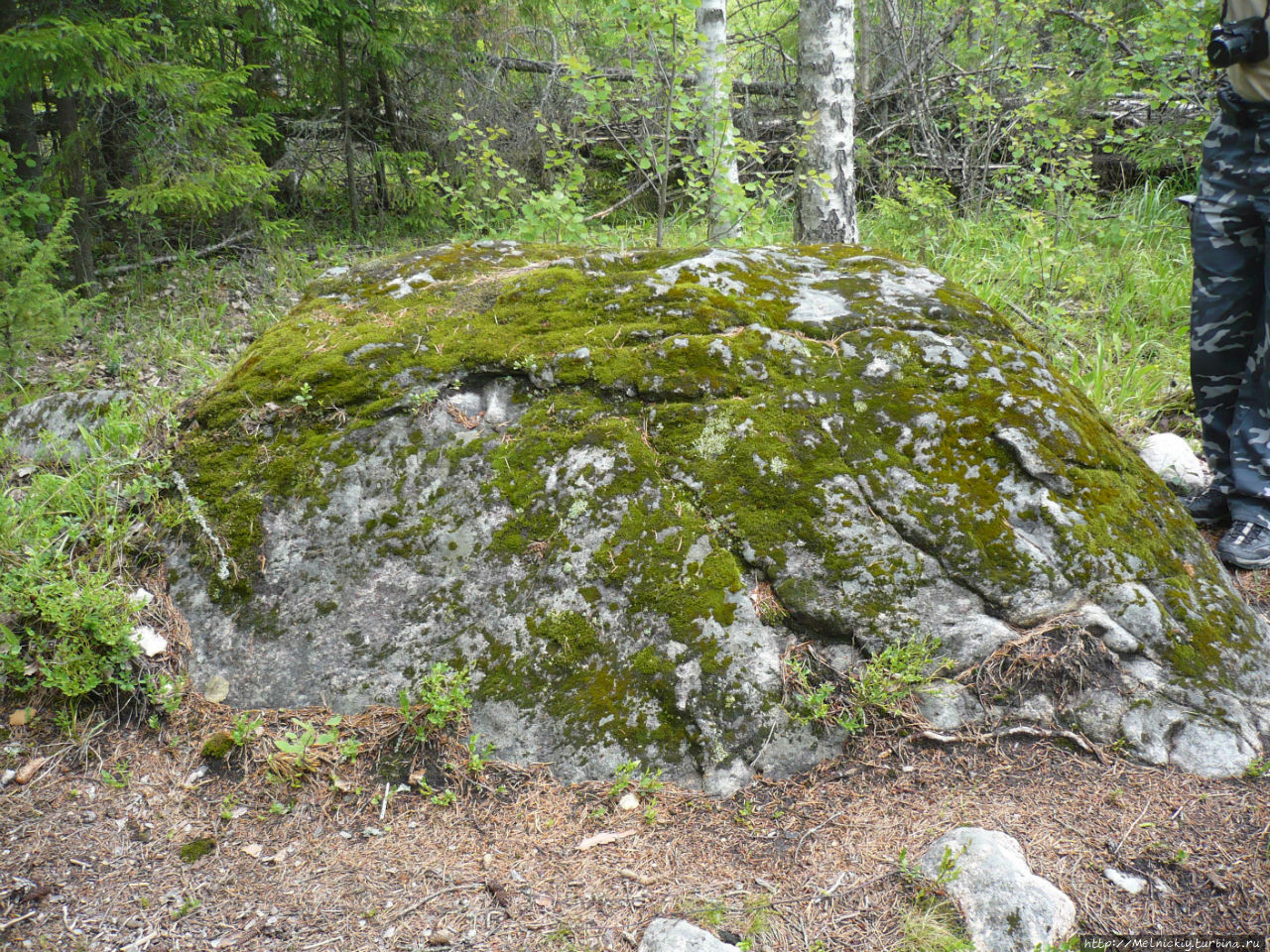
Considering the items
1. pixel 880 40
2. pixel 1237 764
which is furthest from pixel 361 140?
pixel 1237 764

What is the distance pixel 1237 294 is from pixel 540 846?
4.02 metres

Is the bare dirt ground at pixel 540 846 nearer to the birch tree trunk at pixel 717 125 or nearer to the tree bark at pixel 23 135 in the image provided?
the birch tree trunk at pixel 717 125

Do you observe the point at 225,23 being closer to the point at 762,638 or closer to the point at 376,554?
the point at 376,554

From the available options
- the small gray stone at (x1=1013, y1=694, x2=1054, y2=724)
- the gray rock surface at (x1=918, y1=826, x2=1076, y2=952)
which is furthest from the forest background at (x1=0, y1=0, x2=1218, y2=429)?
the gray rock surface at (x1=918, y1=826, x2=1076, y2=952)

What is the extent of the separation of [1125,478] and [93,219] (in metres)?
8.65

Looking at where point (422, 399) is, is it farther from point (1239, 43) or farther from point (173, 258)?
point (173, 258)

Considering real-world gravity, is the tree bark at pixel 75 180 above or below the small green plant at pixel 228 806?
above

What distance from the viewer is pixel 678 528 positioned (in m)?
2.58

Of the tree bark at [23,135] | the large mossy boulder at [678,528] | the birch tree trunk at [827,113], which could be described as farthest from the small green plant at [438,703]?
the tree bark at [23,135]

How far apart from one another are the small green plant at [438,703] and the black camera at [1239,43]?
161 inches

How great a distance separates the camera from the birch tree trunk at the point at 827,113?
18.5 ft

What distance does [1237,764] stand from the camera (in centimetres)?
222

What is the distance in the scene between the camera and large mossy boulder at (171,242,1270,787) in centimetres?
236

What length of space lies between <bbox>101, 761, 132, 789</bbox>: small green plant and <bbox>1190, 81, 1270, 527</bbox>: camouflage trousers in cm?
474
